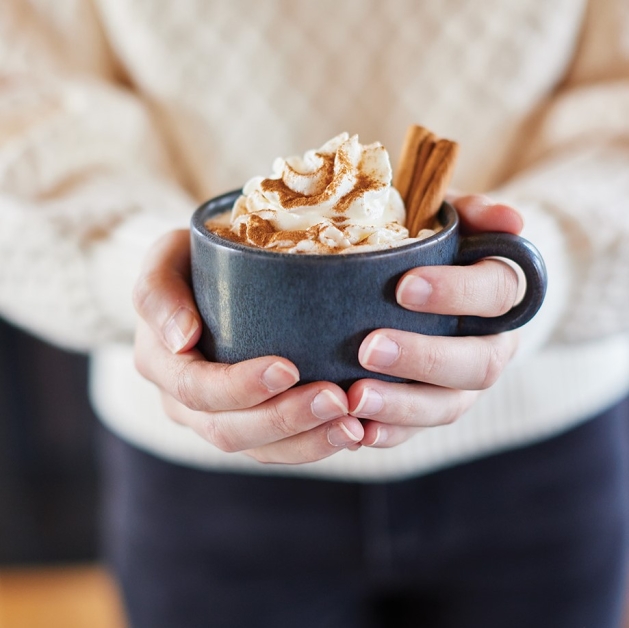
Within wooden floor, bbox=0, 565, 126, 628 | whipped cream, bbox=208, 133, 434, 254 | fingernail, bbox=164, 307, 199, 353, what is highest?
whipped cream, bbox=208, 133, 434, 254

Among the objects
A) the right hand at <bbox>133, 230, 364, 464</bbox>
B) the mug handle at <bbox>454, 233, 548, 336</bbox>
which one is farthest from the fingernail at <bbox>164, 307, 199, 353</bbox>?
the mug handle at <bbox>454, 233, 548, 336</bbox>

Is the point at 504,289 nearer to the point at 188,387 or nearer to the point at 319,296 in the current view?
the point at 319,296

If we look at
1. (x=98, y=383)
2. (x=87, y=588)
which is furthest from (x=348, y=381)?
(x=87, y=588)

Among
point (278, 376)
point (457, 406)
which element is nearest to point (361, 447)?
point (457, 406)

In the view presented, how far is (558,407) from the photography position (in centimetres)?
105

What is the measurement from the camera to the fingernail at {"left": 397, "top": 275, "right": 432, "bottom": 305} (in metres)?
0.53

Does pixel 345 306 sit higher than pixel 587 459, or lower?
higher

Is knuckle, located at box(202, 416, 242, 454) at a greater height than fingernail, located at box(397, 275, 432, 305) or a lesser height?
lesser

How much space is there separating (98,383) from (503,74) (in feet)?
2.71

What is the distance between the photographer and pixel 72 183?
962mm

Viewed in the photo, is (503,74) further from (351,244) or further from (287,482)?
(287,482)

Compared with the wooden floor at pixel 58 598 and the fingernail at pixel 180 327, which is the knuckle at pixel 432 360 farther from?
the wooden floor at pixel 58 598

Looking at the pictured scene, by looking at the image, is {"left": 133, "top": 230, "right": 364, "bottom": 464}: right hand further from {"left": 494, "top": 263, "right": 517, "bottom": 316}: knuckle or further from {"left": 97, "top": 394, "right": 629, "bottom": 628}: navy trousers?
{"left": 97, "top": 394, "right": 629, "bottom": 628}: navy trousers

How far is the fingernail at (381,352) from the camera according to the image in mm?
539
